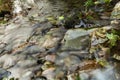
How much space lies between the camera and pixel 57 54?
20.9 feet

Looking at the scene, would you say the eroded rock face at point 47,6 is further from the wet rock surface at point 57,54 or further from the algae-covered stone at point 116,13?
the algae-covered stone at point 116,13

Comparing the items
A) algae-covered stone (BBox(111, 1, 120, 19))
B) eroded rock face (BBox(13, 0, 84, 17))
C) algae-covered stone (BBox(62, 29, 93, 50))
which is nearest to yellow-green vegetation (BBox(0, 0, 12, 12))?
eroded rock face (BBox(13, 0, 84, 17))

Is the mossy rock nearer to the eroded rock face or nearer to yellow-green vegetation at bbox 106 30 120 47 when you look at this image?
the eroded rock face

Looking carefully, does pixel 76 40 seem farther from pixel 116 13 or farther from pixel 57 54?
pixel 116 13

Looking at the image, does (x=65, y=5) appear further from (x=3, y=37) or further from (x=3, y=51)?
(x=3, y=51)

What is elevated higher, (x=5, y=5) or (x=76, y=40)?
(x=5, y=5)

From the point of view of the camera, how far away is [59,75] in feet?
17.9

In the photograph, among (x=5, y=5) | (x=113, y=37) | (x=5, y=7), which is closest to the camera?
(x=113, y=37)

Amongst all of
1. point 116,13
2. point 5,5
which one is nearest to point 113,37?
point 116,13

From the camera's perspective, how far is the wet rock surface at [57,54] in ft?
17.6

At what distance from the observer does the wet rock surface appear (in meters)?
5.36

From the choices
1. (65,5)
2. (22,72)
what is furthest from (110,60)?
(65,5)

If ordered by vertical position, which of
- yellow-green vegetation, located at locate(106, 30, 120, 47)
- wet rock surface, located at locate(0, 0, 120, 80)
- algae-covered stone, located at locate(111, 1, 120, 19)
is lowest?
wet rock surface, located at locate(0, 0, 120, 80)

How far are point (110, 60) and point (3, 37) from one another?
4.27 meters
